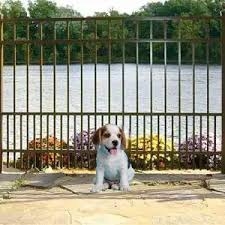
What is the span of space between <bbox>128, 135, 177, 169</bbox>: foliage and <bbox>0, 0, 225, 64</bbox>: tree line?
119 centimetres

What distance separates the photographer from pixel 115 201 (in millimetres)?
6551

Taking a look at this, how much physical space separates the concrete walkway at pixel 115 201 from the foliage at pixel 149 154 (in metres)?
0.53

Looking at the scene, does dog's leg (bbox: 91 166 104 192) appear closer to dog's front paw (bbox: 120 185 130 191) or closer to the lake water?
dog's front paw (bbox: 120 185 130 191)

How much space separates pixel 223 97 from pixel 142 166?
5.51ft

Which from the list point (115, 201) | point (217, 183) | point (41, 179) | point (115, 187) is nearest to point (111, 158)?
point (115, 187)

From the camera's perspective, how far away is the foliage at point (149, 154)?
889 cm

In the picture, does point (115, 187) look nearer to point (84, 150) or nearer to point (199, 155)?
point (84, 150)

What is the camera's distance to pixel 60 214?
5965 mm

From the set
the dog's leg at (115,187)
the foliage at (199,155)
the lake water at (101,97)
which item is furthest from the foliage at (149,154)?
the dog's leg at (115,187)

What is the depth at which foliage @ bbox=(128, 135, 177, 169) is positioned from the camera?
8.89 m

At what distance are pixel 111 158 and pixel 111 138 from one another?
236 millimetres

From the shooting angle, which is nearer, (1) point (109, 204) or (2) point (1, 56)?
(1) point (109, 204)

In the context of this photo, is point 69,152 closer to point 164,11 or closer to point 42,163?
point 42,163

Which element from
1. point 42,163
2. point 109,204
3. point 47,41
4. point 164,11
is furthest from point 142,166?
point 164,11
